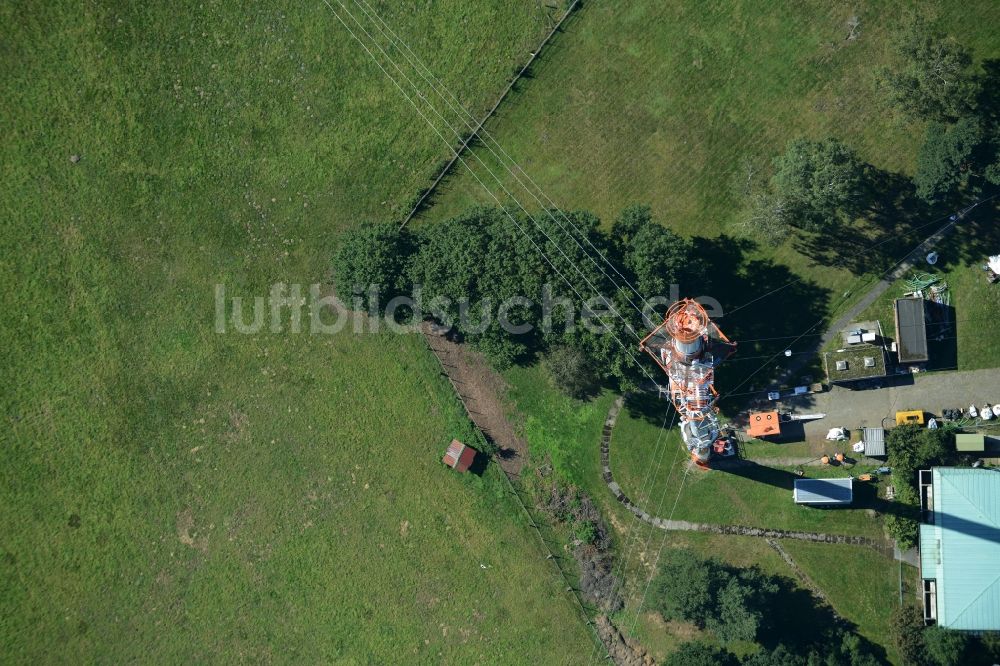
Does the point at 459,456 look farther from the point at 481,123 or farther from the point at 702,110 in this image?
the point at 702,110

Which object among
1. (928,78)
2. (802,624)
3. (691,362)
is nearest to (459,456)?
(691,362)

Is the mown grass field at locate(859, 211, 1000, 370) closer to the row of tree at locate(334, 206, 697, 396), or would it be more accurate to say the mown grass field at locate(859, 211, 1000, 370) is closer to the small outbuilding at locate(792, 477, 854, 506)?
the small outbuilding at locate(792, 477, 854, 506)

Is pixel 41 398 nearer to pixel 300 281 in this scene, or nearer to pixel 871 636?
pixel 300 281

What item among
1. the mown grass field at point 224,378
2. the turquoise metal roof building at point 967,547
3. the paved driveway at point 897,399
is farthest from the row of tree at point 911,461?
the mown grass field at point 224,378

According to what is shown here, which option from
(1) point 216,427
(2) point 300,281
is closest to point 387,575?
(1) point 216,427

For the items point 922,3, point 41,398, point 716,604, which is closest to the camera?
point 716,604

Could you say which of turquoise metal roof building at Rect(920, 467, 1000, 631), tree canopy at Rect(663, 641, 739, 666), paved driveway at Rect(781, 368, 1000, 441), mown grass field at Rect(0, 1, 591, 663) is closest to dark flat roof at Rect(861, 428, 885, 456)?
paved driveway at Rect(781, 368, 1000, 441)
